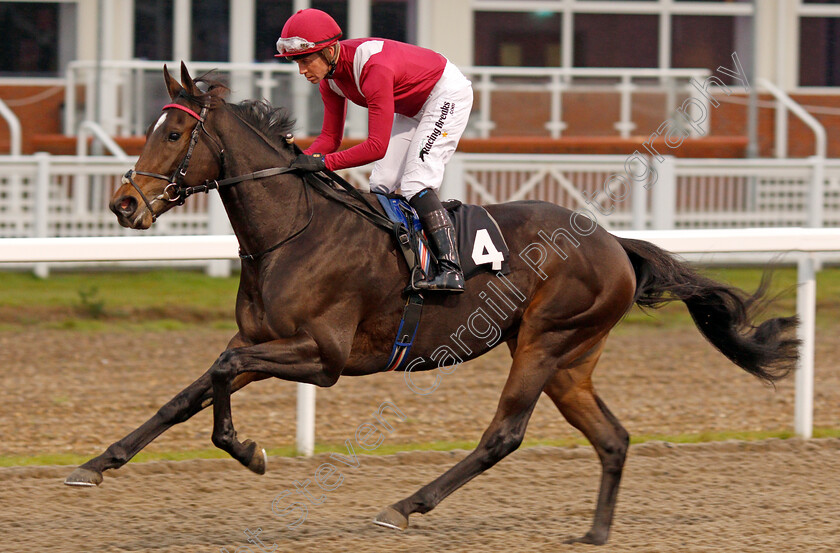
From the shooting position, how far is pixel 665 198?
10.9 metres

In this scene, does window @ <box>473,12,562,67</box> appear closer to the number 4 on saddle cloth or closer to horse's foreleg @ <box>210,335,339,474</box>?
the number 4 on saddle cloth

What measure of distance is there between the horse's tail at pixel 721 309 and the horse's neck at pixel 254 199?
1.41 meters

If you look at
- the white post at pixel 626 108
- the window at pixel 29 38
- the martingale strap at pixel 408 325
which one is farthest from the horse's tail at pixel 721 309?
the window at pixel 29 38

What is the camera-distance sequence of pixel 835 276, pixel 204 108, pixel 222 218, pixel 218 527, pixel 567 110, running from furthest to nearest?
pixel 567 110 → pixel 835 276 → pixel 222 218 → pixel 218 527 → pixel 204 108

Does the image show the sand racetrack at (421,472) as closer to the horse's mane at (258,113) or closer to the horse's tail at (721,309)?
the horse's tail at (721,309)

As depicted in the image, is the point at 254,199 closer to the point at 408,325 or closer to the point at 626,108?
the point at 408,325

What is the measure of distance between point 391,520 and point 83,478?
103 centimetres

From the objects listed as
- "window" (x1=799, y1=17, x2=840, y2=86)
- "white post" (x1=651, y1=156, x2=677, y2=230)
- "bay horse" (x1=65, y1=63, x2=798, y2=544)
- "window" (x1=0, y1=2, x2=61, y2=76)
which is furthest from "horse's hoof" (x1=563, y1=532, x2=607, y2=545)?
"window" (x1=799, y1=17, x2=840, y2=86)

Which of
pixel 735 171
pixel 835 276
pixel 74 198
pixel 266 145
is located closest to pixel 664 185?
pixel 735 171

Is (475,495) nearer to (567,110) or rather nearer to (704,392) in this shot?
(704,392)

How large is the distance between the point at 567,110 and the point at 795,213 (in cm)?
287

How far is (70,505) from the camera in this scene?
442cm

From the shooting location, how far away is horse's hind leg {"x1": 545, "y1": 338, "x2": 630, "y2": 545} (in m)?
4.20

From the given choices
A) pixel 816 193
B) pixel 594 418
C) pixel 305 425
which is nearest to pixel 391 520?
pixel 594 418
